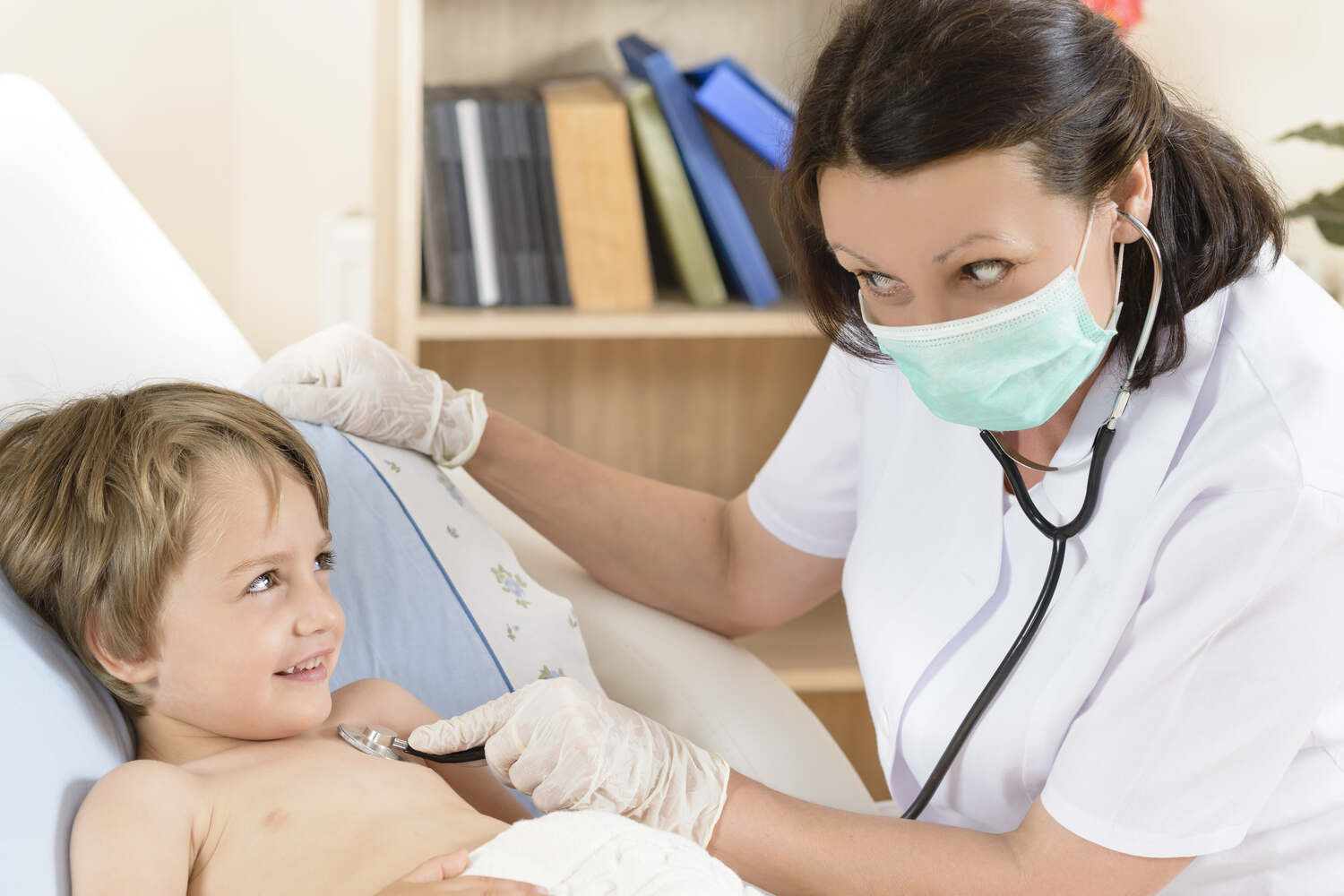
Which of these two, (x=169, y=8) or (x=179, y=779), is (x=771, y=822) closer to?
(x=179, y=779)

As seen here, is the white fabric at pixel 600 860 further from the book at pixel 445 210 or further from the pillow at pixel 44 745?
the book at pixel 445 210

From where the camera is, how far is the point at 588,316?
1.80 metres

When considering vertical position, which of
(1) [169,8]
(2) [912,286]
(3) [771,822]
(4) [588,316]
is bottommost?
(3) [771,822]

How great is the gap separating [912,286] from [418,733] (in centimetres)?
50

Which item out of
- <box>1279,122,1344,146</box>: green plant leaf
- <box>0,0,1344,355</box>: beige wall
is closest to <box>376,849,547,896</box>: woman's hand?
<box>0,0,1344,355</box>: beige wall

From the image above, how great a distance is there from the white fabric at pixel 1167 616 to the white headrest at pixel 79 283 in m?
0.70

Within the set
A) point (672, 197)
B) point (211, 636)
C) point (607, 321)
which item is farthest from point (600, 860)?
point (672, 197)

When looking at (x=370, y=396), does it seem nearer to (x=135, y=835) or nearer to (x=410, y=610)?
(x=410, y=610)

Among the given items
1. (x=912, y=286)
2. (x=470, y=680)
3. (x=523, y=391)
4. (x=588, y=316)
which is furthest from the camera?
(x=523, y=391)

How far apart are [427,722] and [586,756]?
0.61ft

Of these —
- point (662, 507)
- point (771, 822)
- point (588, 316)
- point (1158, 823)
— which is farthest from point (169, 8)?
point (1158, 823)

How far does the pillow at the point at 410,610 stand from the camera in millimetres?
845

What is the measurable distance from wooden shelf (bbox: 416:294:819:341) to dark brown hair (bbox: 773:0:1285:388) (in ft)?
2.68

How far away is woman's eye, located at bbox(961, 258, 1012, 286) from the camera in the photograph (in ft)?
2.85
